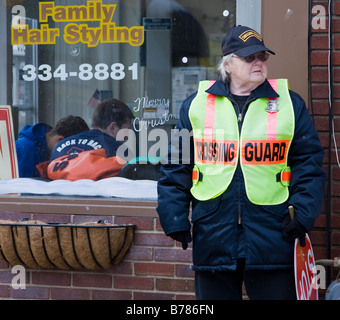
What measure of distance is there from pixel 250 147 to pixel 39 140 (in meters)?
2.22

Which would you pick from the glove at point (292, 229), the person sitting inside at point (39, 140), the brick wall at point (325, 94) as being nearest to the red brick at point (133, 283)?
the person sitting inside at point (39, 140)

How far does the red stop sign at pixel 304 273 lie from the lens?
11.0 ft

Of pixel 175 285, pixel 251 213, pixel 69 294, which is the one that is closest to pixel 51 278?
pixel 69 294

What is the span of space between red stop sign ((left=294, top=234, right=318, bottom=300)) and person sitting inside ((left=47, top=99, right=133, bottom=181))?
6.10ft

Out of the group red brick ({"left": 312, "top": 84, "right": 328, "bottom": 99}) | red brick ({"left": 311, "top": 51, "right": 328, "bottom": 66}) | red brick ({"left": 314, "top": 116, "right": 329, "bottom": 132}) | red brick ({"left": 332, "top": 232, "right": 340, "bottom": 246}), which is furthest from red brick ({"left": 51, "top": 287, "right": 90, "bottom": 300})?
red brick ({"left": 311, "top": 51, "right": 328, "bottom": 66})

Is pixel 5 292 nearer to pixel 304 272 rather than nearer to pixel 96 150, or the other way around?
pixel 96 150

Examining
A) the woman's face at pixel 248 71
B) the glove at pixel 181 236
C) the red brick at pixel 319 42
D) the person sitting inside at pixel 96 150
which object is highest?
the red brick at pixel 319 42

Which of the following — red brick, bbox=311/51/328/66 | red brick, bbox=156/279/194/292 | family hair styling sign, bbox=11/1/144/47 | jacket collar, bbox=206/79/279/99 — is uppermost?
family hair styling sign, bbox=11/1/144/47

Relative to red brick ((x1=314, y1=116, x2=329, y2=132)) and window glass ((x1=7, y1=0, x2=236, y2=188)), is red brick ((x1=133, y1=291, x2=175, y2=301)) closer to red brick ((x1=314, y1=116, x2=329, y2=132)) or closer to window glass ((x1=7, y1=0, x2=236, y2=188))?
window glass ((x1=7, y1=0, x2=236, y2=188))

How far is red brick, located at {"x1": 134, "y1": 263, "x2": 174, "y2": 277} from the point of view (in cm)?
466

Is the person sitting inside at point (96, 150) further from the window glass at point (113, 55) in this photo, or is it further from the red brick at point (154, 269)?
the red brick at point (154, 269)

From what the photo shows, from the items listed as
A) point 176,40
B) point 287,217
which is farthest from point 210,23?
point 287,217

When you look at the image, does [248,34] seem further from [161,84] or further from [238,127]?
[161,84]

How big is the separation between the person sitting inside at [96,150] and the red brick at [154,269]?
0.73m
